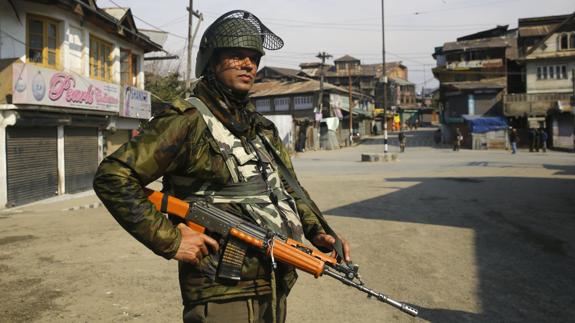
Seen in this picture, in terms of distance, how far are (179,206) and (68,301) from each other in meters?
3.45

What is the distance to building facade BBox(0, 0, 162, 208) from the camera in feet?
37.4

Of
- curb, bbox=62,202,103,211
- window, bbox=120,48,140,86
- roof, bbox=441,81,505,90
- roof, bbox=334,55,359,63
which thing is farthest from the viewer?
roof, bbox=334,55,359,63

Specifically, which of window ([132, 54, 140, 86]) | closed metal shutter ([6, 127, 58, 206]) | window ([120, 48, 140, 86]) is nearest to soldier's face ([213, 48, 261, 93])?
closed metal shutter ([6, 127, 58, 206])

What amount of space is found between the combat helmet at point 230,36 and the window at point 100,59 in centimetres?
1472

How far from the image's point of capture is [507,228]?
779 centimetres

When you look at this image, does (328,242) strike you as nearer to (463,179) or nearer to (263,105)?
(463,179)

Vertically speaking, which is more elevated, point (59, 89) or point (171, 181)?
point (59, 89)

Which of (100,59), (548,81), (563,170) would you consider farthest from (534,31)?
(100,59)

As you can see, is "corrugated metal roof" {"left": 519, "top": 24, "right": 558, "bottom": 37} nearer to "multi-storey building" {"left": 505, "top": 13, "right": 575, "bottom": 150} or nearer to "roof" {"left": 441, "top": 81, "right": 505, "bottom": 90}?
"multi-storey building" {"left": 505, "top": 13, "right": 575, "bottom": 150}

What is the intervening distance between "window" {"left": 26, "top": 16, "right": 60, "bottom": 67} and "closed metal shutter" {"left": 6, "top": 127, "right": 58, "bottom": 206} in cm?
208

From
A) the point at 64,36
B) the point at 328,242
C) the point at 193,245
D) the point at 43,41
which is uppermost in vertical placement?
the point at 64,36

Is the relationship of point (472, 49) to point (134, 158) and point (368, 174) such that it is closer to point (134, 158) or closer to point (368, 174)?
point (368, 174)

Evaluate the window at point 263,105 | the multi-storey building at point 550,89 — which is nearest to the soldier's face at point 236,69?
the multi-storey building at point 550,89

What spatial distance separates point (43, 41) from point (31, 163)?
146 inches
